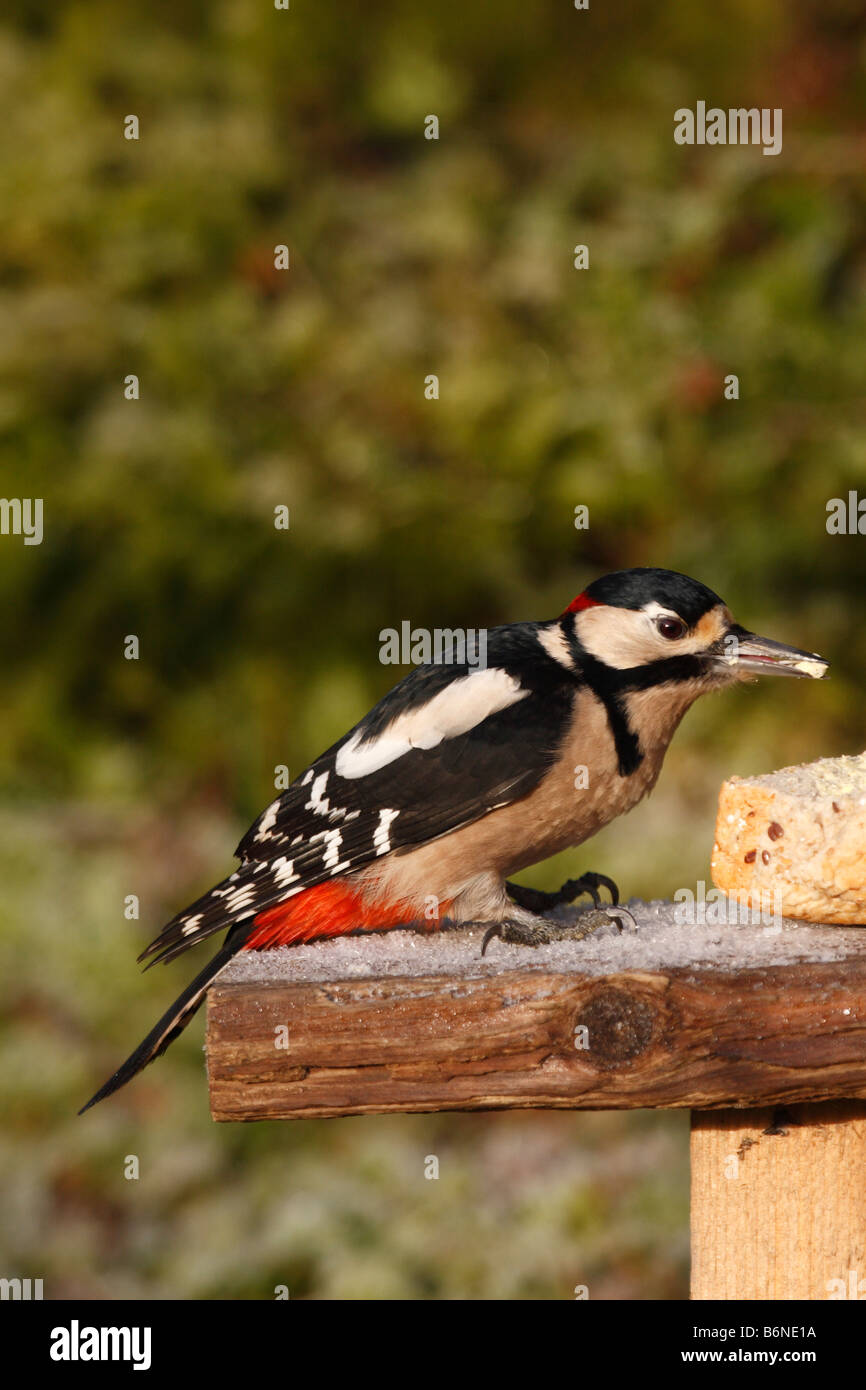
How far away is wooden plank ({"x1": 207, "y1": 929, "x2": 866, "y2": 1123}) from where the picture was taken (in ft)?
5.82

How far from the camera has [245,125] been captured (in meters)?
5.37

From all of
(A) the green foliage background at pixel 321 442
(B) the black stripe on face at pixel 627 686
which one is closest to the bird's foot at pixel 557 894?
(B) the black stripe on face at pixel 627 686

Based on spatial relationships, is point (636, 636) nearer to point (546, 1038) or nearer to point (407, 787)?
point (407, 787)

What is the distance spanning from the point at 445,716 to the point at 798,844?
1.79ft

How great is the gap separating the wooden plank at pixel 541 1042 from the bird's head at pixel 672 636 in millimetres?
525

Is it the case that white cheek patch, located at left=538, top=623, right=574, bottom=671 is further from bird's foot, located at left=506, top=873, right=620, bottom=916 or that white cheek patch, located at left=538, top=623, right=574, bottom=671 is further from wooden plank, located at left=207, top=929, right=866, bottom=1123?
wooden plank, located at left=207, top=929, right=866, bottom=1123

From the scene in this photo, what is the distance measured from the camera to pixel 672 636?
214 centimetres

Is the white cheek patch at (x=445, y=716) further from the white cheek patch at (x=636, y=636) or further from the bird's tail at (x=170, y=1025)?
the bird's tail at (x=170, y=1025)

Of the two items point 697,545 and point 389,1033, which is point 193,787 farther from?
point 389,1033

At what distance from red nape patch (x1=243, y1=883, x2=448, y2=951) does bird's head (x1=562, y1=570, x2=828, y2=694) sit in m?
0.48

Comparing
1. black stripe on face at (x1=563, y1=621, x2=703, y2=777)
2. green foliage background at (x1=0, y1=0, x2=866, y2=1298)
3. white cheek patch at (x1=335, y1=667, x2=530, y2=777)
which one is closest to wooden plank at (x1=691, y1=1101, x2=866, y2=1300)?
black stripe on face at (x1=563, y1=621, x2=703, y2=777)

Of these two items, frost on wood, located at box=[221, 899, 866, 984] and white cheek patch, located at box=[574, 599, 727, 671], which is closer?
frost on wood, located at box=[221, 899, 866, 984]

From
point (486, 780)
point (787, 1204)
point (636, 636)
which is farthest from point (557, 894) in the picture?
point (787, 1204)

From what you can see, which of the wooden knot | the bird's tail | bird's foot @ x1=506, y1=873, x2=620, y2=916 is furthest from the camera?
bird's foot @ x1=506, y1=873, x2=620, y2=916
